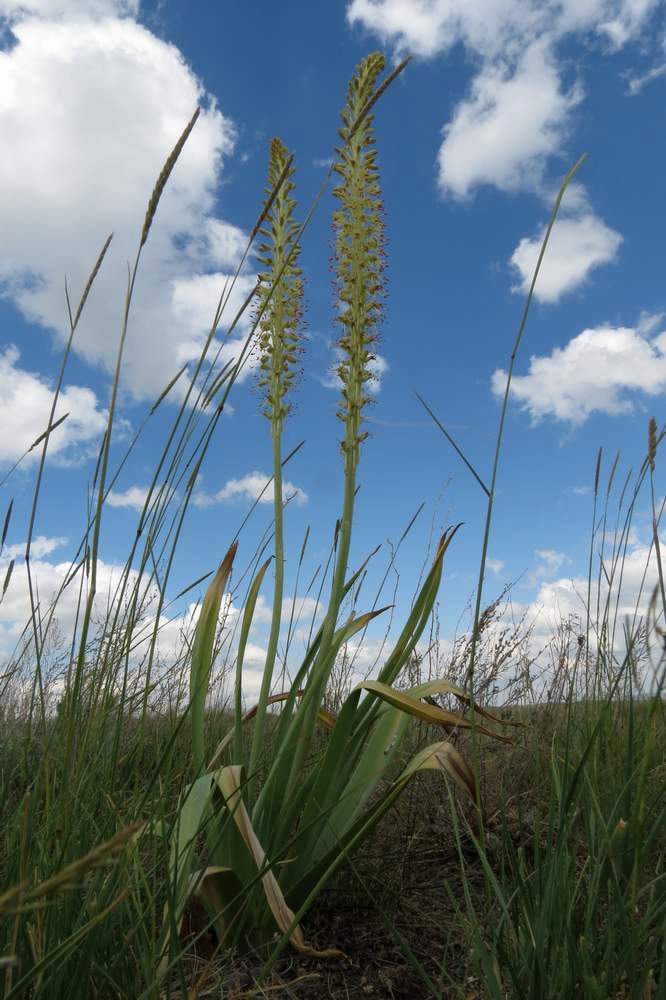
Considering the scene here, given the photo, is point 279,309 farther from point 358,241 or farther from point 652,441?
point 652,441

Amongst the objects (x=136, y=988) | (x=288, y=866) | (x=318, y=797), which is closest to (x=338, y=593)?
(x=318, y=797)

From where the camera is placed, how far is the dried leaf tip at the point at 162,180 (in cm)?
136

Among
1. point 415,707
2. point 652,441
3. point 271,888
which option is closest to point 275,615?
point 415,707

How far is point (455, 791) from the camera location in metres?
3.21

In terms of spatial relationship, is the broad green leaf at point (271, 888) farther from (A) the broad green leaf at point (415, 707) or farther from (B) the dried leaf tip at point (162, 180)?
(B) the dried leaf tip at point (162, 180)

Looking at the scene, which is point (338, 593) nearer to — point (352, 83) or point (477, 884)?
point (477, 884)

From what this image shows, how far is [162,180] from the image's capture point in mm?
1361

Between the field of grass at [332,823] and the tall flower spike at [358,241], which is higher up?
the tall flower spike at [358,241]

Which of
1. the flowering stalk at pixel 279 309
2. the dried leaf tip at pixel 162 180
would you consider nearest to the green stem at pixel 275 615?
the flowering stalk at pixel 279 309

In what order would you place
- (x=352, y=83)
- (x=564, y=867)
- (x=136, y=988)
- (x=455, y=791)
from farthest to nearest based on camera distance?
(x=455, y=791) → (x=352, y=83) → (x=136, y=988) → (x=564, y=867)

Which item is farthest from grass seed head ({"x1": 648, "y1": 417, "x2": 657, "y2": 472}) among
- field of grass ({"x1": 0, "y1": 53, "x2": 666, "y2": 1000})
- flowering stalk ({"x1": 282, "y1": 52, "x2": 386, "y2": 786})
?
flowering stalk ({"x1": 282, "y1": 52, "x2": 386, "y2": 786})

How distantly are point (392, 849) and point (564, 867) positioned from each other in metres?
1.43

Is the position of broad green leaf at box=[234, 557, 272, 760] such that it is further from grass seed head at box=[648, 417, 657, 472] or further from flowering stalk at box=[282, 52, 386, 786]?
grass seed head at box=[648, 417, 657, 472]

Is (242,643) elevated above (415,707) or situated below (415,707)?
above
